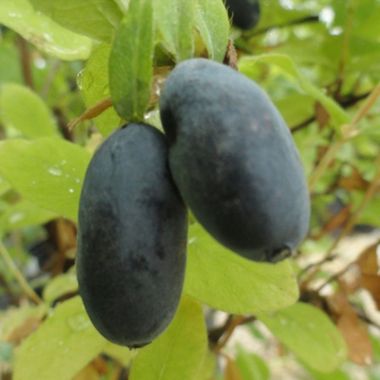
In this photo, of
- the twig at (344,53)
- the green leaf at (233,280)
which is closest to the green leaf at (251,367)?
the twig at (344,53)

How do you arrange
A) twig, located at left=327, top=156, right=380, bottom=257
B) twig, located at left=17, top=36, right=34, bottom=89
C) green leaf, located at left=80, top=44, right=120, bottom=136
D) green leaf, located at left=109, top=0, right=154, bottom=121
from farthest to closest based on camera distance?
twig, located at left=17, top=36, right=34, bottom=89, twig, located at left=327, top=156, right=380, bottom=257, green leaf, located at left=80, top=44, right=120, bottom=136, green leaf, located at left=109, top=0, right=154, bottom=121

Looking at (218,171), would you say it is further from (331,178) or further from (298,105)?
(331,178)

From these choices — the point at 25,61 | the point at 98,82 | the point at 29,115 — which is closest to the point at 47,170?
the point at 98,82

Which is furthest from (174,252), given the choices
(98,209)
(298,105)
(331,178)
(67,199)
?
(331,178)

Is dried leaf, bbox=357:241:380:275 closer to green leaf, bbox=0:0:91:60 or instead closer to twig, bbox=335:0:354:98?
twig, bbox=335:0:354:98

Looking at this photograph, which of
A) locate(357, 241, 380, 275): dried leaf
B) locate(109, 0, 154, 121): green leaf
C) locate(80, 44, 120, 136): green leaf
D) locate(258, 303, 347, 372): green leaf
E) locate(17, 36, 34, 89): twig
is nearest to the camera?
locate(109, 0, 154, 121): green leaf

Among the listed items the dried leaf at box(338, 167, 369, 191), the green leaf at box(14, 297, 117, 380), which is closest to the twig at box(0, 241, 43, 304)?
the green leaf at box(14, 297, 117, 380)
